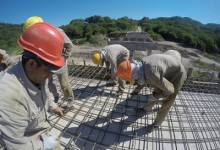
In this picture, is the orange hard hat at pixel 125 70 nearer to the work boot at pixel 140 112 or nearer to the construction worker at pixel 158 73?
the construction worker at pixel 158 73

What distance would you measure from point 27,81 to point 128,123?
312 cm

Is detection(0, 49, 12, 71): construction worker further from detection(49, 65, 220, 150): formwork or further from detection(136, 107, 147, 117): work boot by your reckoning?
detection(136, 107, 147, 117): work boot

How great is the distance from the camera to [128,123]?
4594mm

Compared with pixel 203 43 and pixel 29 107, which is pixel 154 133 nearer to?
pixel 29 107

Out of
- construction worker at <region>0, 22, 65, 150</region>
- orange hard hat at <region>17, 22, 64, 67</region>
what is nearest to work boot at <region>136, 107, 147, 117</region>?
construction worker at <region>0, 22, 65, 150</region>

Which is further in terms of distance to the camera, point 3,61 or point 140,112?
point 3,61

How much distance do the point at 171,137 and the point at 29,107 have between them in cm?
324

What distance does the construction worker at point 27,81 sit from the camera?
1.70m

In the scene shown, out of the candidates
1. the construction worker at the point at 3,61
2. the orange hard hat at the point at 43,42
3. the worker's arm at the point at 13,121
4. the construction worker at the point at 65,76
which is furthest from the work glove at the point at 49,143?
the construction worker at the point at 3,61

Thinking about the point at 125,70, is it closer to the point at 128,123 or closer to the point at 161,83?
the point at 161,83

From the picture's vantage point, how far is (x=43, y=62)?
1.83 meters

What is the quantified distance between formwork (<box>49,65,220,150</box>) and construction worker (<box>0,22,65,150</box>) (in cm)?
212

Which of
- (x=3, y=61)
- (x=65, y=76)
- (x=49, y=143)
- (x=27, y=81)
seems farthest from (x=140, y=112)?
(x=3, y=61)

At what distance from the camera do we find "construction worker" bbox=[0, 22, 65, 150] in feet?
5.58
